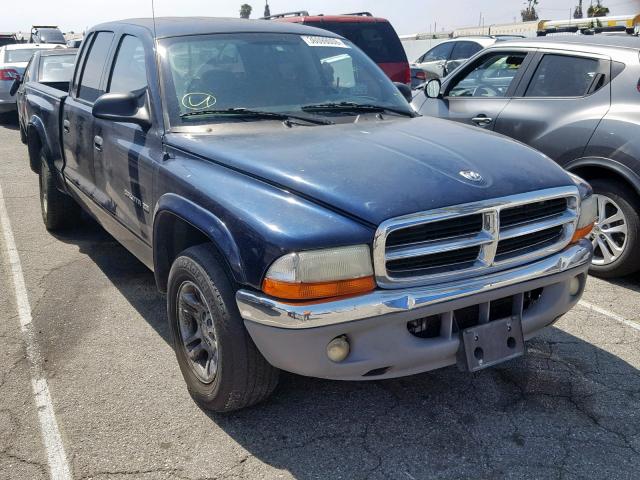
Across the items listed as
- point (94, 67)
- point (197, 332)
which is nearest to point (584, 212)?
point (197, 332)

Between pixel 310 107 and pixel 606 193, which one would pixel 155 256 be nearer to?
pixel 310 107

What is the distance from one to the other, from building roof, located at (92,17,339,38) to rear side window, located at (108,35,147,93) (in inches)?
5.4

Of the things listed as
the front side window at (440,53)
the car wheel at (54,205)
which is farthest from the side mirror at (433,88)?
the front side window at (440,53)

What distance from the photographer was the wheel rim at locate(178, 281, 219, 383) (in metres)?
3.11

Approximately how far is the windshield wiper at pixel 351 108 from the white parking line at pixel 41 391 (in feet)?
6.88

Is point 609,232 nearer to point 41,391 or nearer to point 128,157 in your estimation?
point 128,157

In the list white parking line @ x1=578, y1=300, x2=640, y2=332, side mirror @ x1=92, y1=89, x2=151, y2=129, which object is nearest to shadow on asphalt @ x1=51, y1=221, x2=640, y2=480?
white parking line @ x1=578, y1=300, x2=640, y2=332

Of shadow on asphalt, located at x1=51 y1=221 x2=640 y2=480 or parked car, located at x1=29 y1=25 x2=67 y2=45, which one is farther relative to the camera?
parked car, located at x1=29 y1=25 x2=67 y2=45

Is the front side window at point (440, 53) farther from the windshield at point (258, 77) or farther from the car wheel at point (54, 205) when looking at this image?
the windshield at point (258, 77)

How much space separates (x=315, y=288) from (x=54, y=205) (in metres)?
4.38

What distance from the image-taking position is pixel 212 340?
10.2 ft

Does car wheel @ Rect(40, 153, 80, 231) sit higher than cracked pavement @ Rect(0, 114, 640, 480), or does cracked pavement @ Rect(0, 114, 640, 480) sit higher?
car wheel @ Rect(40, 153, 80, 231)

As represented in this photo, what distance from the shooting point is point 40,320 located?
174 inches

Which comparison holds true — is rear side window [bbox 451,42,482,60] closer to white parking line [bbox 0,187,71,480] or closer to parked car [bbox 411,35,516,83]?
parked car [bbox 411,35,516,83]
